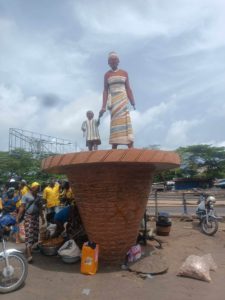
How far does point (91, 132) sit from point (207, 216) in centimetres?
457

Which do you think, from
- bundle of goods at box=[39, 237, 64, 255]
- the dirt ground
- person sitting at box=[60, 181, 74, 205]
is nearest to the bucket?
the dirt ground

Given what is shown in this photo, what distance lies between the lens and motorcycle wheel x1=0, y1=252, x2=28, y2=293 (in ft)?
14.8

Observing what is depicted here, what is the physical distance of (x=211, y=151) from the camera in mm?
41062

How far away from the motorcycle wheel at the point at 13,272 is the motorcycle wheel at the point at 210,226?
545cm

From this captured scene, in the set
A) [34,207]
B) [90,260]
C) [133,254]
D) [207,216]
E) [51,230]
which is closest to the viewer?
[90,260]

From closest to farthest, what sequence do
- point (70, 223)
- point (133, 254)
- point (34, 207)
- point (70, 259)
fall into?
1. point (133, 254)
2. point (70, 259)
3. point (34, 207)
4. point (70, 223)

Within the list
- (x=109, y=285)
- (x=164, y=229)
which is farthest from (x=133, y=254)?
(x=164, y=229)

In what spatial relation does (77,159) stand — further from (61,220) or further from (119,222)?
(61,220)

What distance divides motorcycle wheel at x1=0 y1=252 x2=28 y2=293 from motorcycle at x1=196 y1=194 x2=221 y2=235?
5.45 meters

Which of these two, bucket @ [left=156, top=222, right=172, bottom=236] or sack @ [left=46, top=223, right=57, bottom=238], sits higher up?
sack @ [left=46, top=223, right=57, bottom=238]

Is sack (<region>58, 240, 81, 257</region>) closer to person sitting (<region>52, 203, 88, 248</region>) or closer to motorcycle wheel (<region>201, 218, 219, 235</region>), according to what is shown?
person sitting (<region>52, 203, 88, 248</region>)

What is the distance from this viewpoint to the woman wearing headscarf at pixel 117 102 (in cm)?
563

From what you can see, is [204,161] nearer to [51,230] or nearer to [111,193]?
[51,230]

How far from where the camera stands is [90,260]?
5.09m
